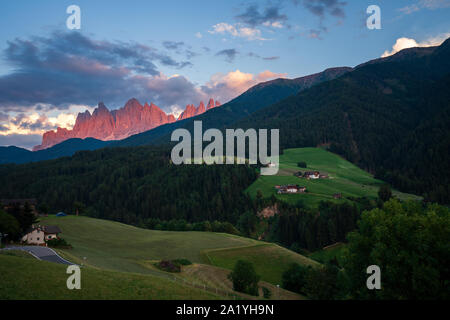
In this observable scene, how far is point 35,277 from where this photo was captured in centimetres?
2669

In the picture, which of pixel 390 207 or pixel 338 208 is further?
pixel 338 208

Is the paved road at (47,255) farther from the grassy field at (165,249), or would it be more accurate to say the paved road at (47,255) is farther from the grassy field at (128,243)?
the grassy field at (128,243)

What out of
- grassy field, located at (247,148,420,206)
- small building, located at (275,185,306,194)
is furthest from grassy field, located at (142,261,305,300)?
small building, located at (275,185,306,194)

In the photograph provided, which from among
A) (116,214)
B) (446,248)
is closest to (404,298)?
(446,248)

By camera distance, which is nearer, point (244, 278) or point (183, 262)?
point (244, 278)

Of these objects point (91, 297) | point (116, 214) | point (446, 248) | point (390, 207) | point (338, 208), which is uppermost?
point (390, 207)

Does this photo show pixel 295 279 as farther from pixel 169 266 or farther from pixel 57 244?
pixel 57 244

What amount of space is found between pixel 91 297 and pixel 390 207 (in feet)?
118

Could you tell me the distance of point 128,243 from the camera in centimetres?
7650

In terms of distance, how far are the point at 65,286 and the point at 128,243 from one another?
5325cm

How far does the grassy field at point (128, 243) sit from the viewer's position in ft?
190

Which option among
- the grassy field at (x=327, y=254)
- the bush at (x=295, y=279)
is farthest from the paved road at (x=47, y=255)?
the grassy field at (x=327, y=254)

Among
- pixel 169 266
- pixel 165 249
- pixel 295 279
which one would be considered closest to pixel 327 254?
pixel 295 279
